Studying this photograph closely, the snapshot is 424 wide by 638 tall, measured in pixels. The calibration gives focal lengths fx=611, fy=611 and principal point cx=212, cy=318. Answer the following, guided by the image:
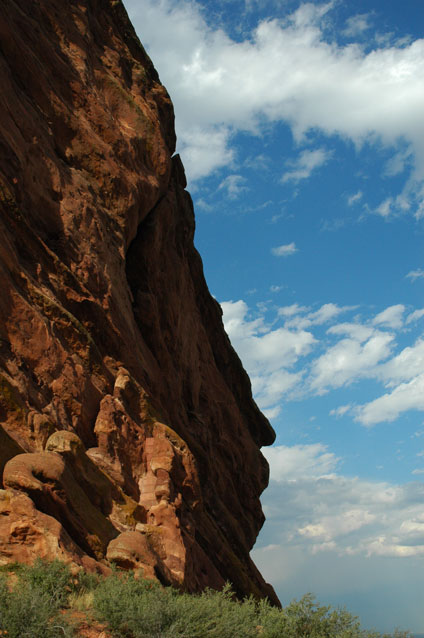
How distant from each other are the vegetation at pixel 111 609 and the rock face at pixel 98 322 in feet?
3.27

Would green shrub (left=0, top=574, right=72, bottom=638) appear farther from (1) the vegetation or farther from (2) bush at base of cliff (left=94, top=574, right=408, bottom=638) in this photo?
(2) bush at base of cliff (left=94, top=574, right=408, bottom=638)

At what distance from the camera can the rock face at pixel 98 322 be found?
47.7 ft

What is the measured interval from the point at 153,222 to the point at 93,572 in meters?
20.8

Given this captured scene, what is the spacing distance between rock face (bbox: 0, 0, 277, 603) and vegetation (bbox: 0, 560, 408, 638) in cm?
100

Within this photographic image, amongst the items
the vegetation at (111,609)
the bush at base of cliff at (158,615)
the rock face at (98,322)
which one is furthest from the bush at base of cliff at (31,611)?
the rock face at (98,322)

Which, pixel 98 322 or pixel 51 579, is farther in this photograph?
pixel 98 322

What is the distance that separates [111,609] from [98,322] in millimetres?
12674

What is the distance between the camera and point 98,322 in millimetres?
21375

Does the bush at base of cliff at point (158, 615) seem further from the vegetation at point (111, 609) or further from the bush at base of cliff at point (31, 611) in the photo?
the bush at base of cliff at point (31, 611)

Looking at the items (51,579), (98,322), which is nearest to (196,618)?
(51,579)

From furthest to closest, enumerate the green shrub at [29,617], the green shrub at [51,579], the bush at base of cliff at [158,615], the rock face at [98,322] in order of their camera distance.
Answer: the rock face at [98,322]
the green shrub at [51,579]
the bush at base of cliff at [158,615]
the green shrub at [29,617]

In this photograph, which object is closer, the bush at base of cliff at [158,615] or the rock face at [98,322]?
the bush at base of cliff at [158,615]

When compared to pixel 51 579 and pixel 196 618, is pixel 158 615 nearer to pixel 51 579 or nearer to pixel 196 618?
pixel 196 618

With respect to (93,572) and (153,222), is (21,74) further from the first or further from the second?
(93,572)
